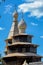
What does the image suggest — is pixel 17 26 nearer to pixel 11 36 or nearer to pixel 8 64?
pixel 11 36

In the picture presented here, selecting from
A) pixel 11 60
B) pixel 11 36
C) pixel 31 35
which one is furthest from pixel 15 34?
pixel 11 60

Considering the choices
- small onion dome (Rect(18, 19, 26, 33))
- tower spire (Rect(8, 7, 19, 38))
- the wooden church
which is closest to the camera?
the wooden church

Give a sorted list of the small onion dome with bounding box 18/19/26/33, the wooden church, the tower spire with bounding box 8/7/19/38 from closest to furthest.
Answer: the wooden church
the small onion dome with bounding box 18/19/26/33
the tower spire with bounding box 8/7/19/38

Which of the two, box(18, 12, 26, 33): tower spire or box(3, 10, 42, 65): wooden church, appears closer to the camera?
box(3, 10, 42, 65): wooden church

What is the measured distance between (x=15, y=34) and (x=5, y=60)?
604cm

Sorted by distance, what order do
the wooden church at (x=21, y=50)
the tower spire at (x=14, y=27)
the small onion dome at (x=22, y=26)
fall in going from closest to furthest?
the wooden church at (x=21, y=50) → the small onion dome at (x=22, y=26) → the tower spire at (x=14, y=27)

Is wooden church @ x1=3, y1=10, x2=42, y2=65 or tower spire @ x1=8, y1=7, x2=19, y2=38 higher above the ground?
tower spire @ x1=8, y1=7, x2=19, y2=38

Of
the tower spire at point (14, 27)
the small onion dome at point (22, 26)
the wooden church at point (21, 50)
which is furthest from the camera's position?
the tower spire at point (14, 27)

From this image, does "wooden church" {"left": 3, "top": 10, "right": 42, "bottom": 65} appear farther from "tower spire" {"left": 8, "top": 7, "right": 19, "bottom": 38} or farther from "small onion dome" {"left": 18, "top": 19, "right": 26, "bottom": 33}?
"tower spire" {"left": 8, "top": 7, "right": 19, "bottom": 38}

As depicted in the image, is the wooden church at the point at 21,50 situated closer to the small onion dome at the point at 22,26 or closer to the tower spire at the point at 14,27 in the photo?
the small onion dome at the point at 22,26

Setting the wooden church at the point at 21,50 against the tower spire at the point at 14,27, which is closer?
the wooden church at the point at 21,50

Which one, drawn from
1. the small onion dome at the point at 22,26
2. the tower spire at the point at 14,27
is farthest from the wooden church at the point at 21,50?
the tower spire at the point at 14,27

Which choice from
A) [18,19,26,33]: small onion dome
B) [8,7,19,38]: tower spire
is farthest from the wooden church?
[8,7,19,38]: tower spire

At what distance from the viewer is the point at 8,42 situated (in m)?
43.6
